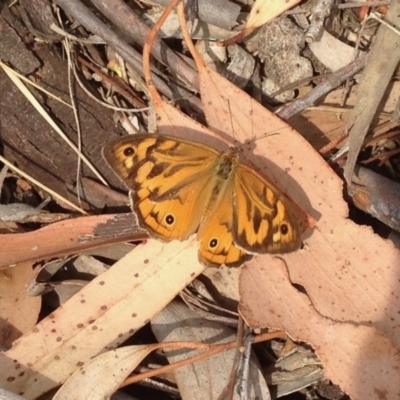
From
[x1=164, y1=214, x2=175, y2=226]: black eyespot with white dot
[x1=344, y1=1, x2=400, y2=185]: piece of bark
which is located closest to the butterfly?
[x1=164, y1=214, x2=175, y2=226]: black eyespot with white dot

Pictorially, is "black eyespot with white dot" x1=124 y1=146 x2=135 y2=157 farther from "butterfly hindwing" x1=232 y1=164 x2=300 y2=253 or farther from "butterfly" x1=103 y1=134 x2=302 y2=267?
"butterfly hindwing" x1=232 y1=164 x2=300 y2=253

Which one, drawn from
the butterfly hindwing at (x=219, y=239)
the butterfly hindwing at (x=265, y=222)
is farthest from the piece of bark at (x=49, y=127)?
the butterfly hindwing at (x=265, y=222)

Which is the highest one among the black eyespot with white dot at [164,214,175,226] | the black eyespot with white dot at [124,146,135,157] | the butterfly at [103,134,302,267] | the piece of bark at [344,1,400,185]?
Answer: the piece of bark at [344,1,400,185]

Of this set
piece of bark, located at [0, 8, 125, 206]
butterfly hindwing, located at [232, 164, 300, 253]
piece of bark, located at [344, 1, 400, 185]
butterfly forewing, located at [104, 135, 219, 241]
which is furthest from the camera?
piece of bark, located at [0, 8, 125, 206]

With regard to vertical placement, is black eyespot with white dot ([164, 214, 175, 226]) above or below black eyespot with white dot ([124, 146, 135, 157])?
below

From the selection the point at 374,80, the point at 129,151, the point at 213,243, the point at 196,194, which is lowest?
the point at 213,243

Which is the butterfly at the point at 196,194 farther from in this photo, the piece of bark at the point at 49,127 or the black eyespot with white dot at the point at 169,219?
the piece of bark at the point at 49,127

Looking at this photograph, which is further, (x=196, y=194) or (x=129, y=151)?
(x=196, y=194)

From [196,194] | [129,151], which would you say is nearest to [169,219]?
[196,194]

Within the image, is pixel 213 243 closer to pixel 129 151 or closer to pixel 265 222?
pixel 265 222

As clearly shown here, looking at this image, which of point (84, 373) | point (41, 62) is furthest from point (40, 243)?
point (41, 62)
